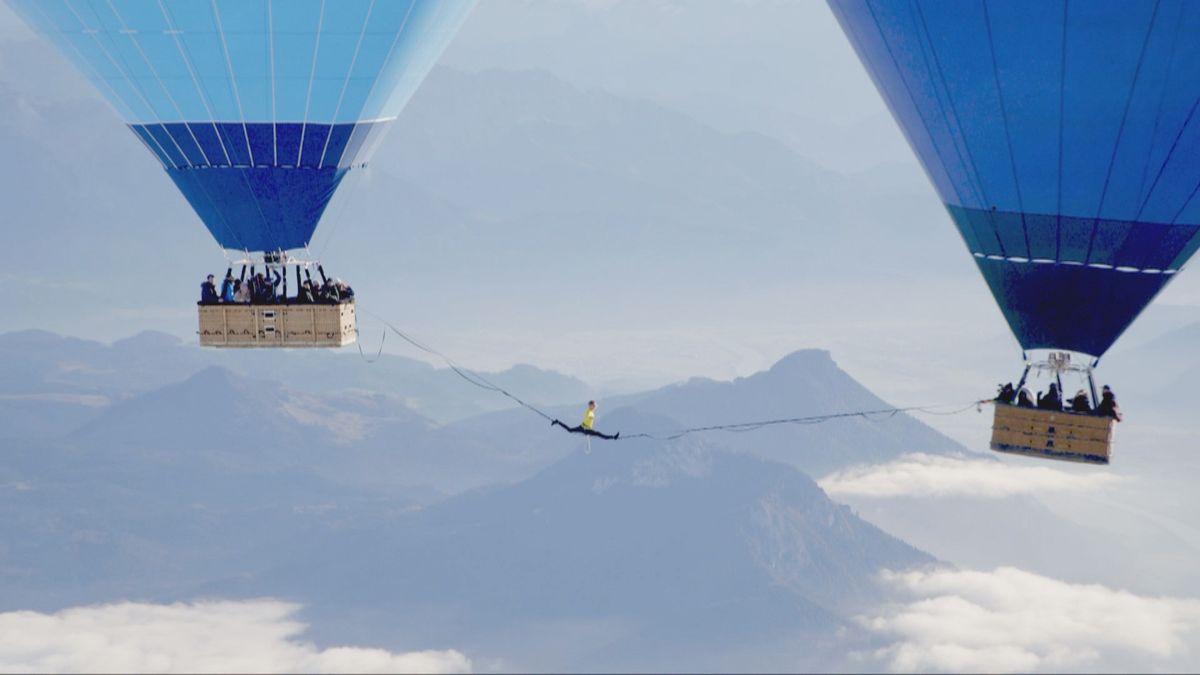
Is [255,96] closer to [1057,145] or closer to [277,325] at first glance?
[277,325]

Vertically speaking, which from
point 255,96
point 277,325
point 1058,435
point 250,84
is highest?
point 250,84

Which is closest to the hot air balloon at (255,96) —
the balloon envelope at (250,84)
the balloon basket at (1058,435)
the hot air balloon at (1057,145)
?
the balloon envelope at (250,84)

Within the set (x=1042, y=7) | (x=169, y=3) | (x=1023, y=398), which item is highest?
(x=169, y=3)

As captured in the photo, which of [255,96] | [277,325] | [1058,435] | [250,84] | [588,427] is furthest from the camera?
[255,96]

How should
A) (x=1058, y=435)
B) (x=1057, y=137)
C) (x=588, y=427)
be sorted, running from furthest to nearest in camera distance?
(x=588, y=427), (x=1058, y=435), (x=1057, y=137)

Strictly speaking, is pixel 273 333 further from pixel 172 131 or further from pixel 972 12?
pixel 972 12

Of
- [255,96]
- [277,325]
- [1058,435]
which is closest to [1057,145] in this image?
[1058,435]

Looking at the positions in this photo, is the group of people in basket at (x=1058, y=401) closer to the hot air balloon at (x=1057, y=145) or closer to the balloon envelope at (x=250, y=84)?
the hot air balloon at (x=1057, y=145)

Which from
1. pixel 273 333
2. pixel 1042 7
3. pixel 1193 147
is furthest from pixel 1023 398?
pixel 273 333

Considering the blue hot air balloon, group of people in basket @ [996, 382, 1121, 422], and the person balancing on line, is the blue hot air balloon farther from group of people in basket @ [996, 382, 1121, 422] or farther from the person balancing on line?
the person balancing on line
